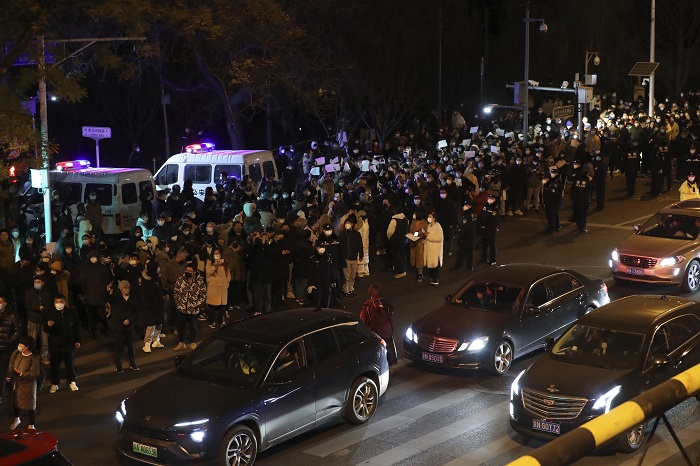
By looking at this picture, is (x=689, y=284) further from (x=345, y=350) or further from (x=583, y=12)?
(x=583, y=12)

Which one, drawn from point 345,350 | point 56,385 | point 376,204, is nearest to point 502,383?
point 345,350

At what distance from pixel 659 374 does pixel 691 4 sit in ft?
187

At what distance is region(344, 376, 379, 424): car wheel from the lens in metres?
12.9

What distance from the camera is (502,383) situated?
14.9 metres

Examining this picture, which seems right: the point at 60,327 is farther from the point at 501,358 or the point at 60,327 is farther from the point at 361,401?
the point at 501,358

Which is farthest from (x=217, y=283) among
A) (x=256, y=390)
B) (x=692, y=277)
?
(x=692, y=277)

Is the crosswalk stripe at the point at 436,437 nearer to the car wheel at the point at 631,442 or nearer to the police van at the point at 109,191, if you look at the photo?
the car wheel at the point at 631,442

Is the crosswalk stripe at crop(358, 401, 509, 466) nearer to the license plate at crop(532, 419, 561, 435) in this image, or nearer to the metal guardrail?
the license plate at crop(532, 419, 561, 435)

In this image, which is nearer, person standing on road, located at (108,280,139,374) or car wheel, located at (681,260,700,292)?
person standing on road, located at (108,280,139,374)

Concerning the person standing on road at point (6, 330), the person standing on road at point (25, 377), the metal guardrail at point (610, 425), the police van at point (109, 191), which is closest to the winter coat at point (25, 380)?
the person standing on road at point (25, 377)

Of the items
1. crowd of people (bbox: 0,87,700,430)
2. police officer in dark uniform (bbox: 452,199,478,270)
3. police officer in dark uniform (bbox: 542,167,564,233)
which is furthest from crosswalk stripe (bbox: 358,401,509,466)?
police officer in dark uniform (bbox: 542,167,564,233)

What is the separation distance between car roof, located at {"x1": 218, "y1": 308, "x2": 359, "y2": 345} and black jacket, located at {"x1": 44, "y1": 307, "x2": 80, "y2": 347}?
301 centimetres

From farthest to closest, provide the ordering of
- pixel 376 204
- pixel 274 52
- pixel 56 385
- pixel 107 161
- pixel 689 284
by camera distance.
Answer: pixel 107 161 < pixel 274 52 < pixel 376 204 < pixel 689 284 < pixel 56 385

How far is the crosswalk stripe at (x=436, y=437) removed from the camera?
1177cm
